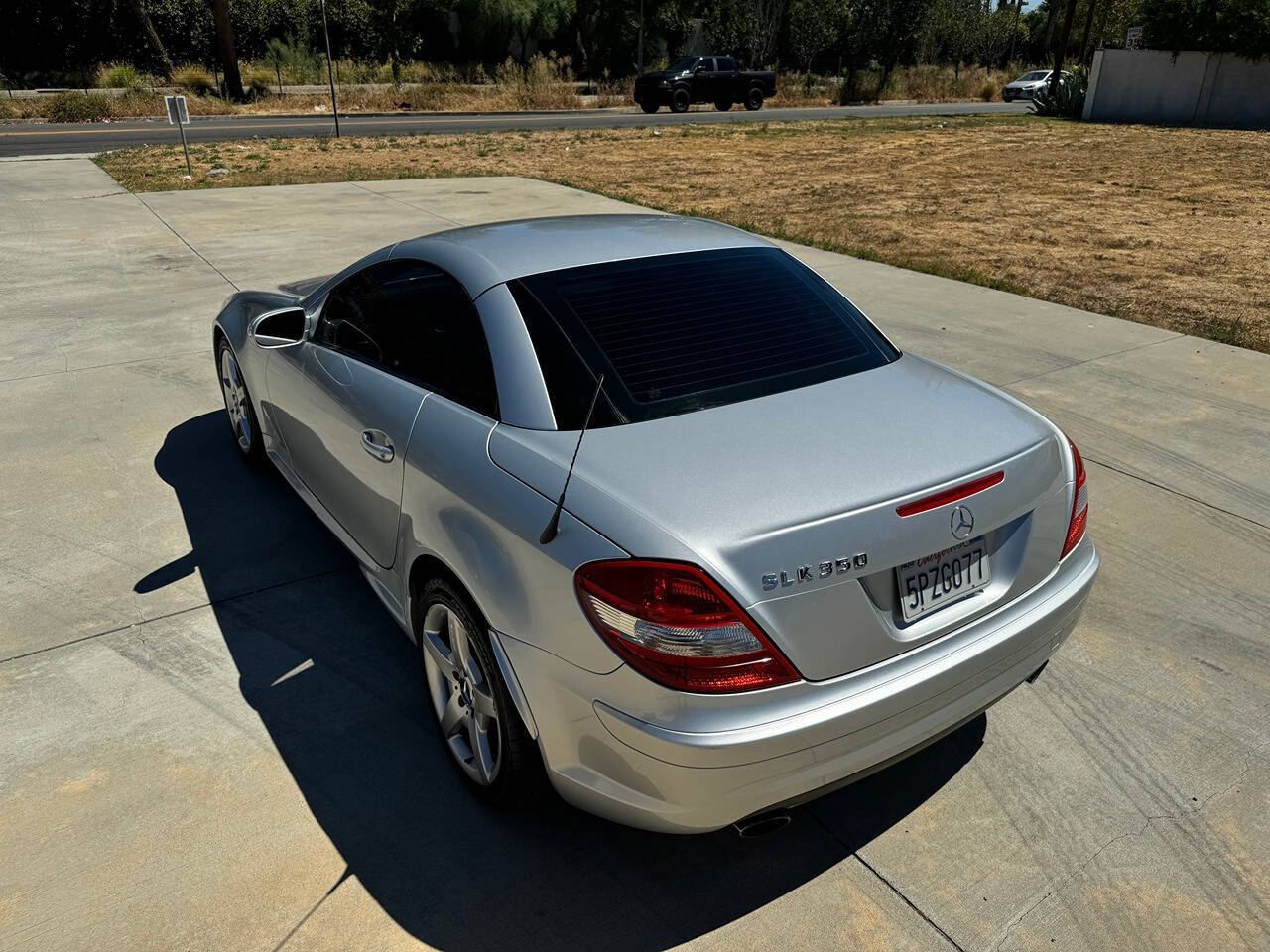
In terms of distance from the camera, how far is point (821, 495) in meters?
2.37

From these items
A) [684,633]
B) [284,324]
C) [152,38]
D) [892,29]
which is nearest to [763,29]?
[892,29]

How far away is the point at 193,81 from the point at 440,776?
3953 cm

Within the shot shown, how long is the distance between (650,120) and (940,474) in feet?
98.2

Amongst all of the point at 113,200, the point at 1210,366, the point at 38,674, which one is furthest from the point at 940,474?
the point at 113,200

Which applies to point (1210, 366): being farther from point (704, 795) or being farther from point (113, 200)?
point (113, 200)

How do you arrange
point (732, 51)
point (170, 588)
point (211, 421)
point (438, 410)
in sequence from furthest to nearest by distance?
point (732, 51) → point (211, 421) → point (170, 588) → point (438, 410)

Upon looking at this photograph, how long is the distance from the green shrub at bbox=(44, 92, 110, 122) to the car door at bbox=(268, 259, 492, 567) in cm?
3023

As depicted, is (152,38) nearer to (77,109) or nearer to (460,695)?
(77,109)

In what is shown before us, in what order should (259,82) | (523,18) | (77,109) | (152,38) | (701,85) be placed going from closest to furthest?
1. (77,109)
2. (701,85)
3. (259,82)
4. (152,38)
5. (523,18)

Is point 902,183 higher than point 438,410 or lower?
lower

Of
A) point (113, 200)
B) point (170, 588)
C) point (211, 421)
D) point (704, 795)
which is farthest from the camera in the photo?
point (113, 200)

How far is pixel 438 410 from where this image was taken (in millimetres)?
3025

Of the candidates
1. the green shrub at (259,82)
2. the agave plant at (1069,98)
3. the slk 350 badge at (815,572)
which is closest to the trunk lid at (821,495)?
the slk 350 badge at (815,572)

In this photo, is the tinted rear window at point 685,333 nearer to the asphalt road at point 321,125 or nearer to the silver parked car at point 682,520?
the silver parked car at point 682,520
